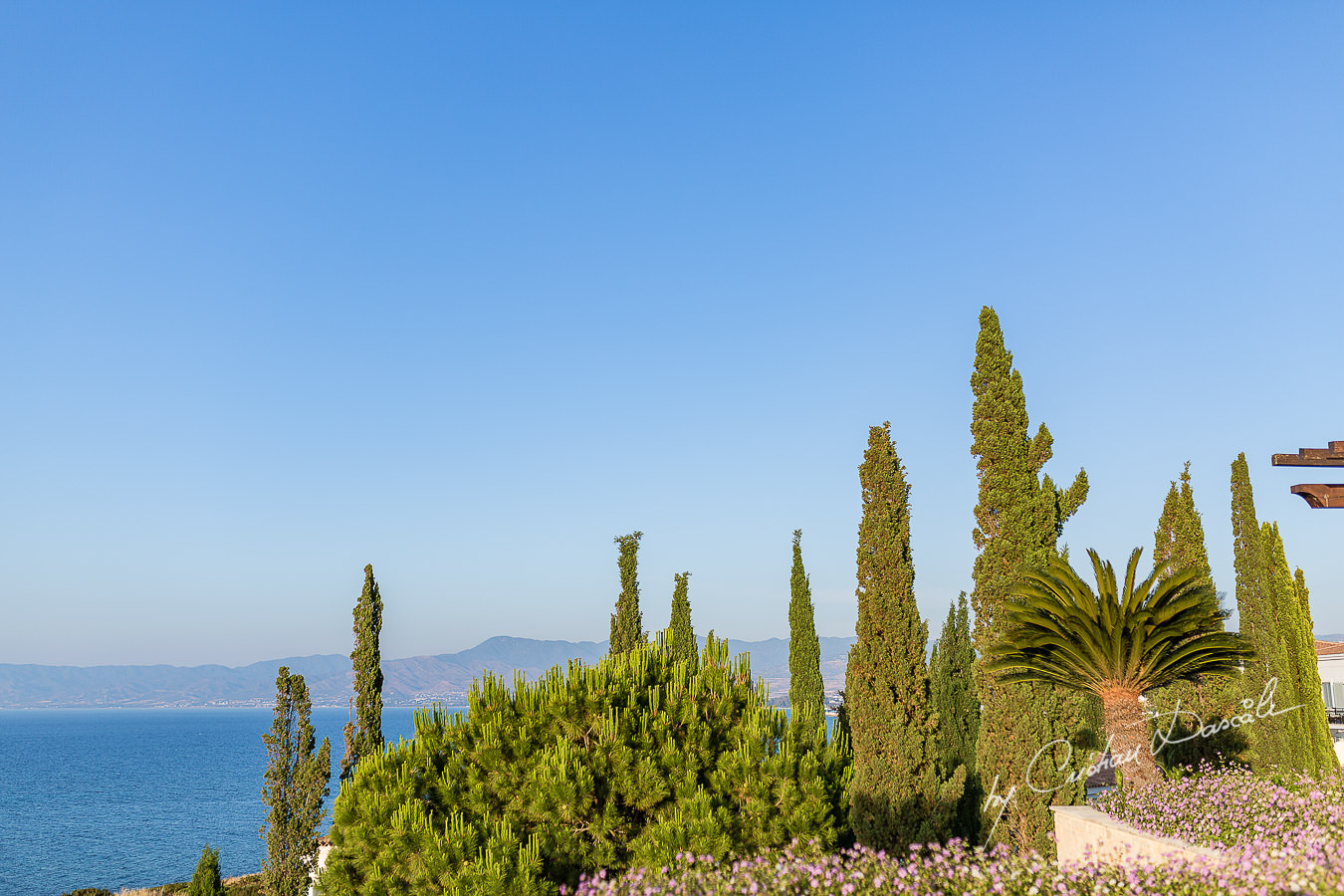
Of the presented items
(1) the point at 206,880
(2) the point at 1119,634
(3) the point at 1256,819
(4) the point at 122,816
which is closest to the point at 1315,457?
(2) the point at 1119,634

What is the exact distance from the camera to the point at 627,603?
1225 inches

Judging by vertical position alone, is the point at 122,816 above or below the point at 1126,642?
below

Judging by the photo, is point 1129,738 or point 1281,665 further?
point 1281,665

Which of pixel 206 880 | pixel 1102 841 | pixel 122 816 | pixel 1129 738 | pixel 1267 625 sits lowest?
pixel 122 816

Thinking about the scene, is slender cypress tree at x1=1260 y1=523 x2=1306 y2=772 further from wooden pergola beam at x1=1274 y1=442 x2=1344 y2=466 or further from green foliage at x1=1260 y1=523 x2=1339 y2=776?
wooden pergola beam at x1=1274 y1=442 x2=1344 y2=466

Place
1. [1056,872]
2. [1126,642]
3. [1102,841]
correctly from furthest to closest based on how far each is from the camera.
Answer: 1. [1126,642]
2. [1102,841]
3. [1056,872]

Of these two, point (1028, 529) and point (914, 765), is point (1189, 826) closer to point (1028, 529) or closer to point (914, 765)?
point (914, 765)

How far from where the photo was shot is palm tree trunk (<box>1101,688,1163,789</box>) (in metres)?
11.4

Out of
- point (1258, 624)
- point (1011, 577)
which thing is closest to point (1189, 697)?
point (1258, 624)

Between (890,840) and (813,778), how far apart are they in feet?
11.4

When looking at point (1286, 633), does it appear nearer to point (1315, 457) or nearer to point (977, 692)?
point (977, 692)

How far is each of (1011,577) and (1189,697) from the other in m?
10.5

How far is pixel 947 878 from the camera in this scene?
22.4 feet

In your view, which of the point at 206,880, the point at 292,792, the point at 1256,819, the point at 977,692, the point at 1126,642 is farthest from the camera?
the point at 977,692
